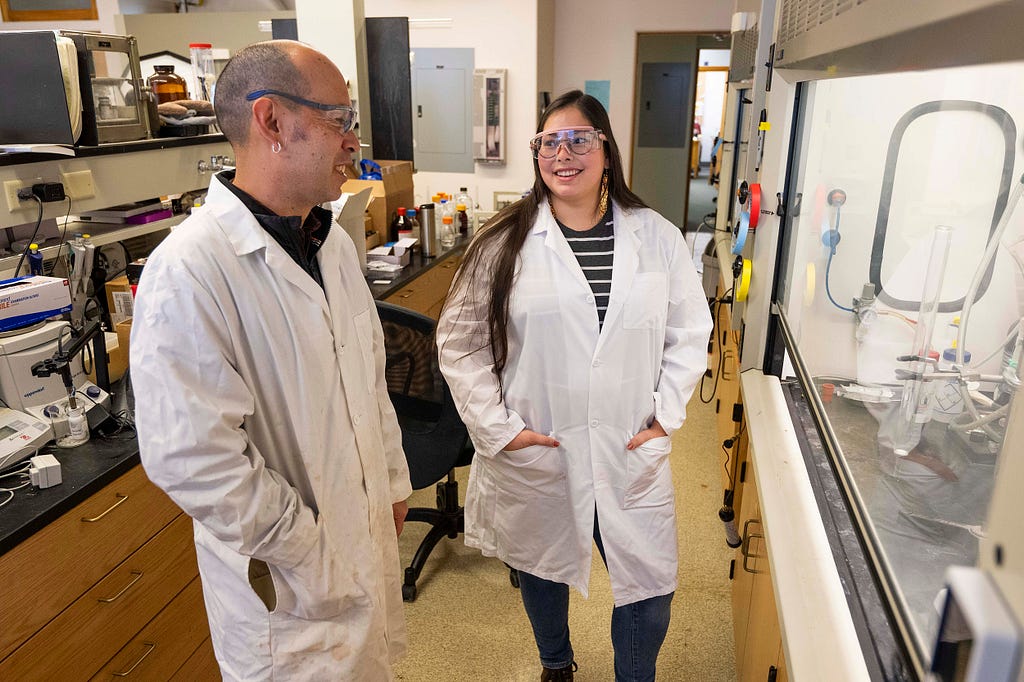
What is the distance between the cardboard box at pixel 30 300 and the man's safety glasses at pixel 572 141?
121cm

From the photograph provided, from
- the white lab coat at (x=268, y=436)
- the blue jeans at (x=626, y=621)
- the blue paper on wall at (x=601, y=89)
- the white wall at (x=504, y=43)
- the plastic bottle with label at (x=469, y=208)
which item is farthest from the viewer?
the blue paper on wall at (x=601, y=89)

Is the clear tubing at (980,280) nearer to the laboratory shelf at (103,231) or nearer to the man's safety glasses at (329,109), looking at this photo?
the man's safety glasses at (329,109)

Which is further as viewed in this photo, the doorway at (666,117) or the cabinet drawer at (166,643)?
the doorway at (666,117)

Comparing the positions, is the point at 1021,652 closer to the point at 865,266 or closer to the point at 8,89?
the point at 865,266

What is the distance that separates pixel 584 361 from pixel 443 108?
4.54m

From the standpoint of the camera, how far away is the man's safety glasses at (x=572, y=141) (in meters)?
1.62

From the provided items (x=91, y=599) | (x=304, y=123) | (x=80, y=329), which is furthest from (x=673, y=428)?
(x=80, y=329)

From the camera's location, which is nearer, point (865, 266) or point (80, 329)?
point (865, 266)

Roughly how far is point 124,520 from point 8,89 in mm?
1305

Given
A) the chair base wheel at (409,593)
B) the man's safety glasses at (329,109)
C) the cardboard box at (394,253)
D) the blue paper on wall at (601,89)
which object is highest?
the blue paper on wall at (601,89)

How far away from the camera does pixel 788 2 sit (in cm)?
181

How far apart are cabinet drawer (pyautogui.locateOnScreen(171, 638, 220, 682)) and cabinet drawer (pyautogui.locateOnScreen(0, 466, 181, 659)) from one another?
0.38m

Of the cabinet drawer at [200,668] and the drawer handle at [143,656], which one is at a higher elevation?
the drawer handle at [143,656]

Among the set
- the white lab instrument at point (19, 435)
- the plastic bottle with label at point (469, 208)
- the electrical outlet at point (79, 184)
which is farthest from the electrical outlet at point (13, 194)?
the plastic bottle with label at point (469, 208)
